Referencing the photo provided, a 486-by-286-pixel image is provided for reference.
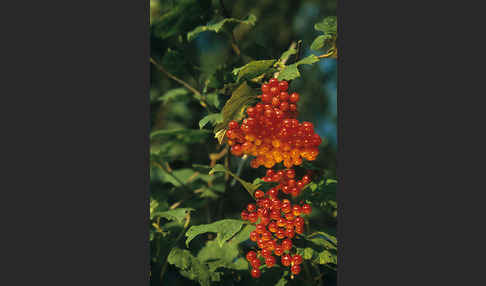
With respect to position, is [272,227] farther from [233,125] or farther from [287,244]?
[233,125]

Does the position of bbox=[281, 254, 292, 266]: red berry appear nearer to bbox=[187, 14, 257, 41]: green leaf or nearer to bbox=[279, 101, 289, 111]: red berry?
bbox=[279, 101, 289, 111]: red berry

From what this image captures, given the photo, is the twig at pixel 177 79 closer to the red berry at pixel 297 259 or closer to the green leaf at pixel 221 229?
the green leaf at pixel 221 229

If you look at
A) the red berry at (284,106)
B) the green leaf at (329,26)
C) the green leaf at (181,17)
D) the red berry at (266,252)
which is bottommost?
the red berry at (266,252)

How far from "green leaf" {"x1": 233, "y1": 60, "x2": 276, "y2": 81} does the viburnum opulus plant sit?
6 cm

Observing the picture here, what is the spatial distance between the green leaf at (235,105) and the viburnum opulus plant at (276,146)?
3 cm

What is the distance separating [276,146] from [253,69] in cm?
24

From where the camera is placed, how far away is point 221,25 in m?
1.28

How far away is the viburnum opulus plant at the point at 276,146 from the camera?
1.06m

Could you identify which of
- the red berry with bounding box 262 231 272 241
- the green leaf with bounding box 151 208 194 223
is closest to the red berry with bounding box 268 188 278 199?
the red berry with bounding box 262 231 272 241

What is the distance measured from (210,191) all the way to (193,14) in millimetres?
688

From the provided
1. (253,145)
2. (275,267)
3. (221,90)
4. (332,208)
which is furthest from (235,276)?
(221,90)

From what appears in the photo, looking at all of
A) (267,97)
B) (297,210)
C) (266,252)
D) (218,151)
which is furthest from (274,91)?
(218,151)

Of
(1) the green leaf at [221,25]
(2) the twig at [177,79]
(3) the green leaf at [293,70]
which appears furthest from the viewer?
(2) the twig at [177,79]

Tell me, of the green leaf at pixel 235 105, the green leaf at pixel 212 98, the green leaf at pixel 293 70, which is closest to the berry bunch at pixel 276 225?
the green leaf at pixel 235 105
